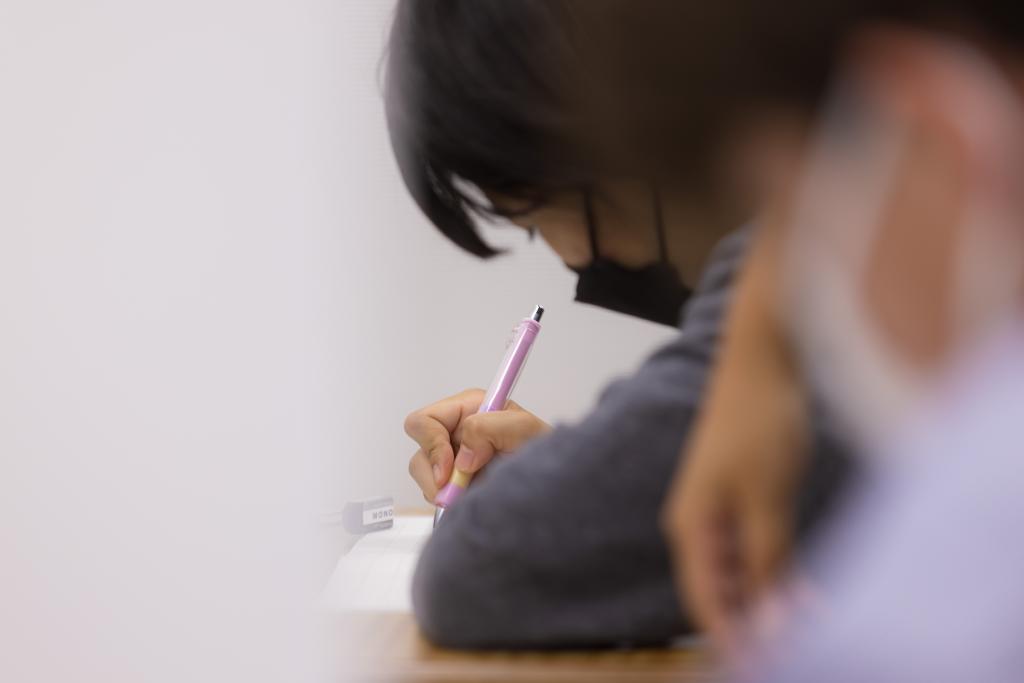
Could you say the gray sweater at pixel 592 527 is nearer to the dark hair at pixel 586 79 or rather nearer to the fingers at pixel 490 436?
the dark hair at pixel 586 79

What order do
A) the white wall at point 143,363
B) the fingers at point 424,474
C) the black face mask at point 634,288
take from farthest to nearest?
the fingers at point 424,474 → the black face mask at point 634,288 → the white wall at point 143,363

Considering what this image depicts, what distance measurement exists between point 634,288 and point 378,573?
16 cm

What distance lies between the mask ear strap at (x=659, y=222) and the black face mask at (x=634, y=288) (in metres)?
0.01

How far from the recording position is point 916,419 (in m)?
0.14

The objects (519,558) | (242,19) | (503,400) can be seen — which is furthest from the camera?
(503,400)

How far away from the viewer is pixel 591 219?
14.2 inches

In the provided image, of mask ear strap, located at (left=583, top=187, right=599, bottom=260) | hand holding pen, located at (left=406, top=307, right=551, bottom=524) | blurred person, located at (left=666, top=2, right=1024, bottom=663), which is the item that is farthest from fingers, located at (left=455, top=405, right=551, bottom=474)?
blurred person, located at (left=666, top=2, right=1024, bottom=663)

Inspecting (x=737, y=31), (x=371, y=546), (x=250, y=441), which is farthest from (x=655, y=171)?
(x=371, y=546)

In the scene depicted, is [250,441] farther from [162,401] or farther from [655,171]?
[655,171]

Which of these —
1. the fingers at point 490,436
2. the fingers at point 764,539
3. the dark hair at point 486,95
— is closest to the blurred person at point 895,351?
the fingers at point 764,539

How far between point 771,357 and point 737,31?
5 cm

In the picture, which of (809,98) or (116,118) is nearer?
(809,98)

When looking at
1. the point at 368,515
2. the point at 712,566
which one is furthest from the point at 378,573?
the point at 712,566

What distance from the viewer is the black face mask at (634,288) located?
392 millimetres
